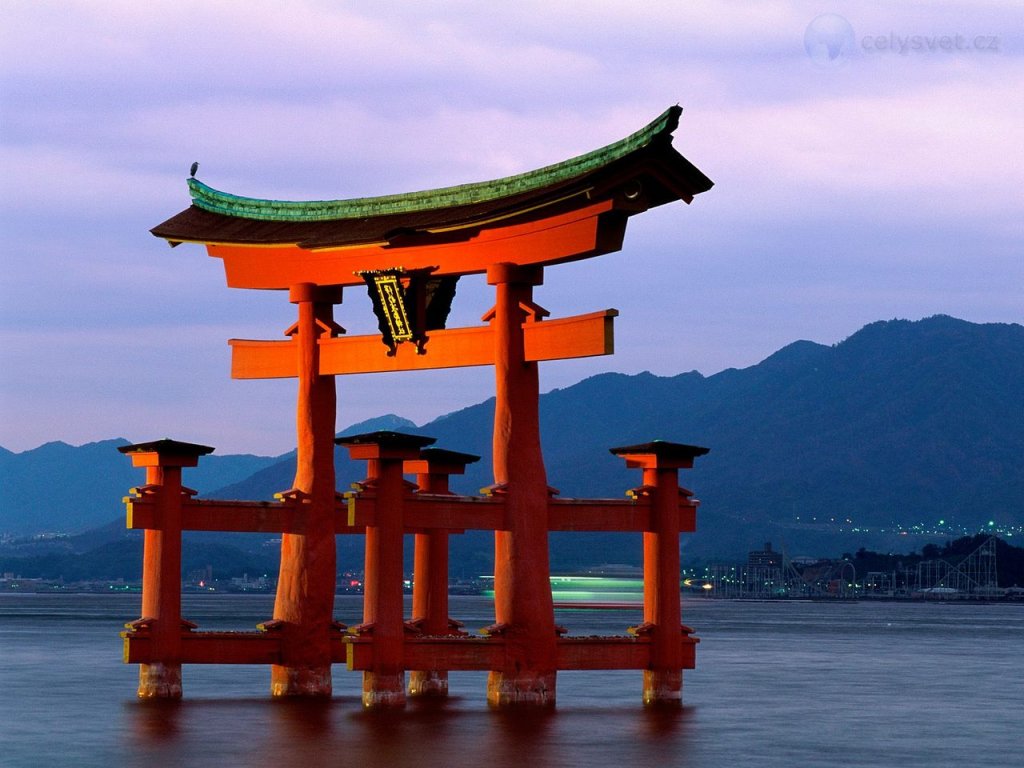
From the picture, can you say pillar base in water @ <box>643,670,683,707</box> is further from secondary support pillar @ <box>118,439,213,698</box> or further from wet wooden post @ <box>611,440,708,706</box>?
secondary support pillar @ <box>118,439,213,698</box>

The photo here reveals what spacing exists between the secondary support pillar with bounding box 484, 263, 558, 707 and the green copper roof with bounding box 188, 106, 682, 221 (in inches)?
78.8

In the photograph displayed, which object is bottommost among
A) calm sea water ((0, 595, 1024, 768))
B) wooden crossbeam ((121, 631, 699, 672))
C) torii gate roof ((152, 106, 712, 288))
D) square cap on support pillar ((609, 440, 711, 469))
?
calm sea water ((0, 595, 1024, 768))

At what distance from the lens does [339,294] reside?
34625 mm

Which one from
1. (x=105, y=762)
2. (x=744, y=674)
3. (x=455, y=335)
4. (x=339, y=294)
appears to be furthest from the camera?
(x=744, y=674)

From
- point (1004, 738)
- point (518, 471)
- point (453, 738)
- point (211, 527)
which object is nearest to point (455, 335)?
point (518, 471)

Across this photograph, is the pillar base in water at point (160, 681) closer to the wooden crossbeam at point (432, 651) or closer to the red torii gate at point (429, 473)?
the red torii gate at point (429, 473)

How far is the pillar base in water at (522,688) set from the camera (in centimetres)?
3069

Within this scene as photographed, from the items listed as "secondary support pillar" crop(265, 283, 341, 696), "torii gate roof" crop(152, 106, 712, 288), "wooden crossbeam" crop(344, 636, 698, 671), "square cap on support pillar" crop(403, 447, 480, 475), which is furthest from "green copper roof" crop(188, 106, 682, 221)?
"wooden crossbeam" crop(344, 636, 698, 671)

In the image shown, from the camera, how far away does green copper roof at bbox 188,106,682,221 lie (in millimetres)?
29500

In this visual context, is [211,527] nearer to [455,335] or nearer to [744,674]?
[455,335]

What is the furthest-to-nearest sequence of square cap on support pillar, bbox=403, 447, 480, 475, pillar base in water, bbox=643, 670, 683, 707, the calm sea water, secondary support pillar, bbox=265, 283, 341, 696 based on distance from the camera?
square cap on support pillar, bbox=403, 447, 480, 475, secondary support pillar, bbox=265, 283, 341, 696, pillar base in water, bbox=643, 670, 683, 707, the calm sea water

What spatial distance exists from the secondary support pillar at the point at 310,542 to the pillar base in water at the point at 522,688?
13.0 feet

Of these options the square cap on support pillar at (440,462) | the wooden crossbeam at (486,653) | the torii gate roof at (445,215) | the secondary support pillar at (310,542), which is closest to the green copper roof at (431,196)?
the torii gate roof at (445,215)

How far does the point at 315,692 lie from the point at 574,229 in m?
10.2
